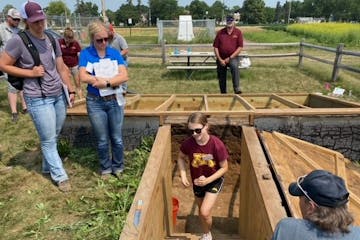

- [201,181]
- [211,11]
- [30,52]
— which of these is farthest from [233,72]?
[211,11]

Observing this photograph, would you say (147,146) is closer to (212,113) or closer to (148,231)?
(212,113)

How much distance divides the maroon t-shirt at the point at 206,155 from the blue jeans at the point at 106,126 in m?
0.93

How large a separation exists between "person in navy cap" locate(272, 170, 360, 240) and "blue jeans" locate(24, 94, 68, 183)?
8.75ft

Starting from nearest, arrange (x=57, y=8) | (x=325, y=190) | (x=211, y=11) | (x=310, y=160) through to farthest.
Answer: (x=325, y=190), (x=310, y=160), (x=57, y=8), (x=211, y=11)

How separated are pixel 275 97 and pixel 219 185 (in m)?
3.27

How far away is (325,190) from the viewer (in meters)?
1.54

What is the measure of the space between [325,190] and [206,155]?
170cm

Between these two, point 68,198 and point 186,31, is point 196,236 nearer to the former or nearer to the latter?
point 68,198

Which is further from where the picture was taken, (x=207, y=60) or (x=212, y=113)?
(x=207, y=60)

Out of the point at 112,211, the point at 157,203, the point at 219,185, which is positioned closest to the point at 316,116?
the point at 219,185

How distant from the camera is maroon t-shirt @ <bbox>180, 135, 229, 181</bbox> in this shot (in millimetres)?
3180

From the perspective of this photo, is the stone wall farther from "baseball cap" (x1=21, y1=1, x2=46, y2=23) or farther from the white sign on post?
the white sign on post

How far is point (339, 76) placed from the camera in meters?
10.1

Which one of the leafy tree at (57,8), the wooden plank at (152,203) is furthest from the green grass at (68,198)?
the leafy tree at (57,8)
